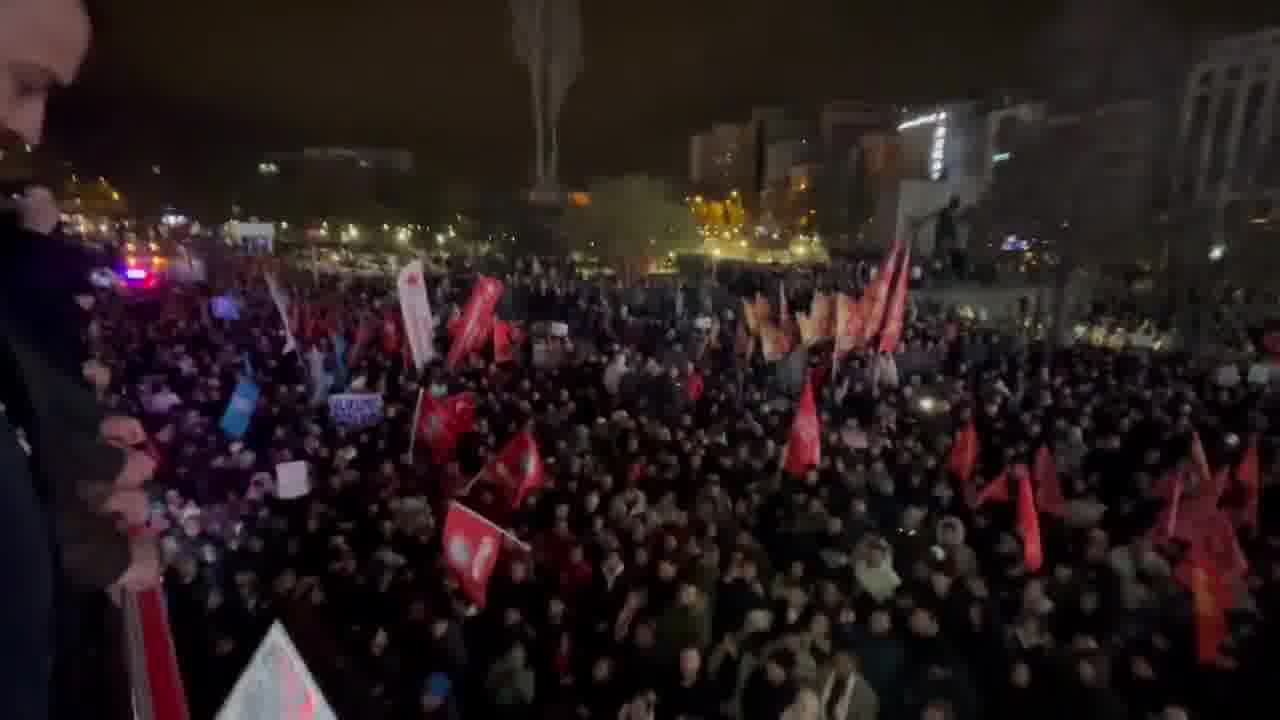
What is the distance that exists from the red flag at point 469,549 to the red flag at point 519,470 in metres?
1.66

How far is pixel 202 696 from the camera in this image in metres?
4.48

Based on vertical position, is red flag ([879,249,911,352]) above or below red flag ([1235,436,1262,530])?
above

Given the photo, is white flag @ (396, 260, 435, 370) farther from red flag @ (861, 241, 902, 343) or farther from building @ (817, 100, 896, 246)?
building @ (817, 100, 896, 246)

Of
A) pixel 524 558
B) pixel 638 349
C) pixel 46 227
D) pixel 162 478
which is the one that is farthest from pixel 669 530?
pixel 638 349

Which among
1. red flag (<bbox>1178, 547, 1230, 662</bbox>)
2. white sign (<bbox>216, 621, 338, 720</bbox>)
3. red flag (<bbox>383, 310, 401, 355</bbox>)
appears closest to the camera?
white sign (<bbox>216, 621, 338, 720</bbox>)

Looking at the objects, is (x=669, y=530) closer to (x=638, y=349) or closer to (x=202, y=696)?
(x=202, y=696)

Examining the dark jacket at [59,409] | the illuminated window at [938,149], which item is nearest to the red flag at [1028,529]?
the dark jacket at [59,409]

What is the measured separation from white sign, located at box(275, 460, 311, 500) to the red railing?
20.4 feet

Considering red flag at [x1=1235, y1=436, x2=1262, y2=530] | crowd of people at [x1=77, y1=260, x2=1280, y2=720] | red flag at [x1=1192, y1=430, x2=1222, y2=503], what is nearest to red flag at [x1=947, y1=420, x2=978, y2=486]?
crowd of people at [x1=77, y1=260, x2=1280, y2=720]

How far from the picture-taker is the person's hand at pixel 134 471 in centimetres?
108

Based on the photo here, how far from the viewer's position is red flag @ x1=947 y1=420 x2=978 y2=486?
325 inches

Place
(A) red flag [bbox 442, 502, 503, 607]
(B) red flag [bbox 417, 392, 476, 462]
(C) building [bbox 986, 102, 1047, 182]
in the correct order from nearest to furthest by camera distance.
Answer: (A) red flag [bbox 442, 502, 503, 607] → (B) red flag [bbox 417, 392, 476, 462] → (C) building [bbox 986, 102, 1047, 182]

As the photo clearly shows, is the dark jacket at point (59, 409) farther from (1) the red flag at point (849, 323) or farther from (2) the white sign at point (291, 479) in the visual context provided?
(1) the red flag at point (849, 323)

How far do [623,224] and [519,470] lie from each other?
121ft
